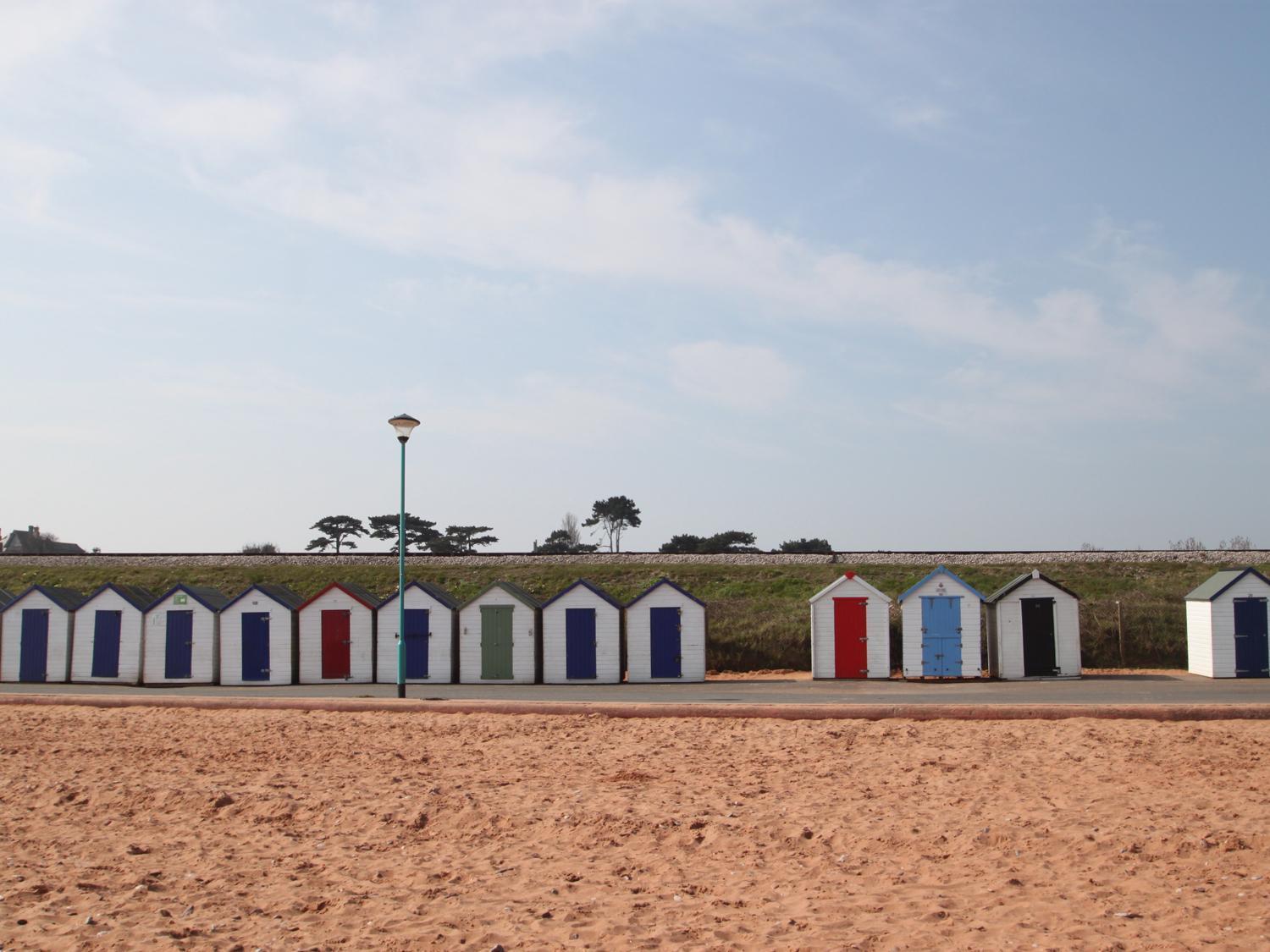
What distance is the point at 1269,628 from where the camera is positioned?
2372 centimetres

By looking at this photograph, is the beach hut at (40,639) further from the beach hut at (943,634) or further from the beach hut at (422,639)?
the beach hut at (943,634)

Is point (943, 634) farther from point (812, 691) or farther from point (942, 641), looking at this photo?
point (812, 691)

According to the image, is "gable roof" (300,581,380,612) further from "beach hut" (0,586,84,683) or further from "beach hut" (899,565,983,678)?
"beach hut" (899,565,983,678)

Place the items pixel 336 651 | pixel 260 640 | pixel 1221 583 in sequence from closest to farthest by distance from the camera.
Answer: pixel 1221 583 → pixel 336 651 → pixel 260 640

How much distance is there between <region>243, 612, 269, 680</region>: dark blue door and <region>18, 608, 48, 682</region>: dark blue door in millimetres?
4943

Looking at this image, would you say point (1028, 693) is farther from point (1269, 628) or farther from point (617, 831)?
point (617, 831)

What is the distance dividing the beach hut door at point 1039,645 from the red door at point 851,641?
11.2ft

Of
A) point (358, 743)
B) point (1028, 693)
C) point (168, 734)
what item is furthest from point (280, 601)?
point (1028, 693)

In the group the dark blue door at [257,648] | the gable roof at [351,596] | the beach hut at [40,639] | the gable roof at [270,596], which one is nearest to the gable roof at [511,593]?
the gable roof at [351,596]

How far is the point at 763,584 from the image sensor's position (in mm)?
37594

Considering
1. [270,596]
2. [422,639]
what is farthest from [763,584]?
[270,596]

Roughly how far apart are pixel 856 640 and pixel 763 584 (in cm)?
1368

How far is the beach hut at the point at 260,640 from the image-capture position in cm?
2486

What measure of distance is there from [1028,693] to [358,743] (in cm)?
1205
